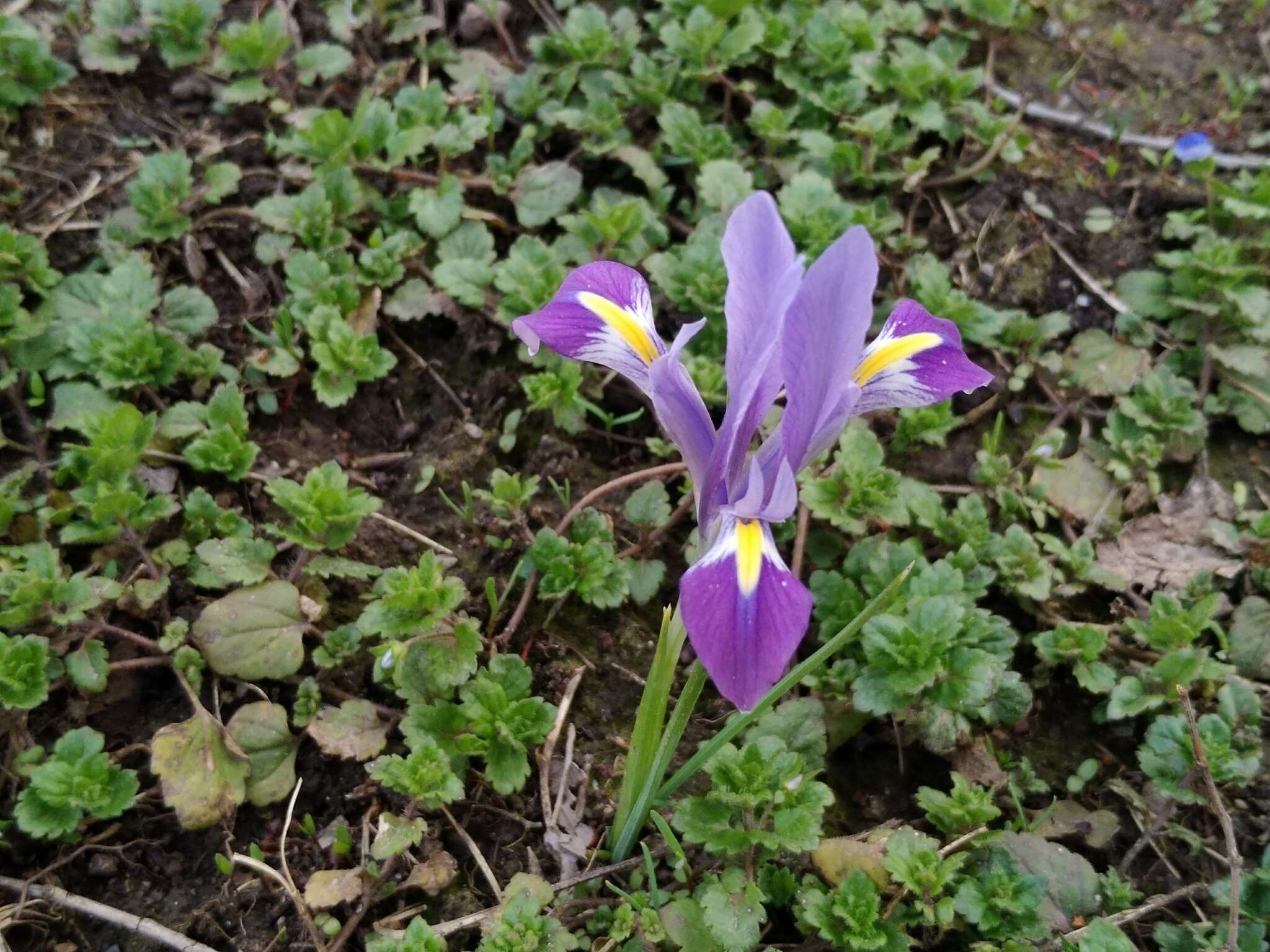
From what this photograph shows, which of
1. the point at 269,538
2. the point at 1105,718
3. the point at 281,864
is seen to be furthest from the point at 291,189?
the point at 1105,718

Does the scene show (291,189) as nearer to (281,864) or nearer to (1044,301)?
(281,864)

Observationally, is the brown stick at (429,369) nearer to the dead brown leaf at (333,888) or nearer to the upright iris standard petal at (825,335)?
the dead brown leaf at (333,888)

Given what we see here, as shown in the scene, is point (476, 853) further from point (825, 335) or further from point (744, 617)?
point (825, 335)

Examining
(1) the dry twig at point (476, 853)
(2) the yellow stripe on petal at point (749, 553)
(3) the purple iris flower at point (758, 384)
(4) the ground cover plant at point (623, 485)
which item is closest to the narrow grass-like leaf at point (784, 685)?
(4) the ground cover plant at point (623, 485)

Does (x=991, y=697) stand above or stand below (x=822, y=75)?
below

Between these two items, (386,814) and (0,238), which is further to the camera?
(0,238)

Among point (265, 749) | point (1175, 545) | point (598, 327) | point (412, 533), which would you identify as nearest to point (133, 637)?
point (265, 749)
